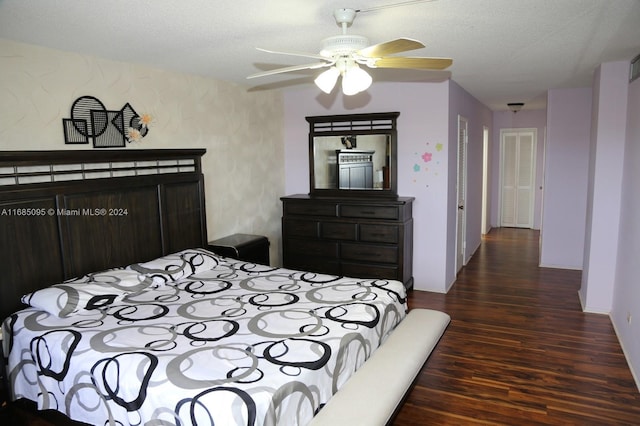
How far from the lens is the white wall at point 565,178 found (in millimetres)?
5645

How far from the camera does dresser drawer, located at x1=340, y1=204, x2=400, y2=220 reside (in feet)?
15.4

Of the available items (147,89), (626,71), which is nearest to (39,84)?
(147,89)

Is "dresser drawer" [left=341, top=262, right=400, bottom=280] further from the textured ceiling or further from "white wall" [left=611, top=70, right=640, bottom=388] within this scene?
the textured ceiling

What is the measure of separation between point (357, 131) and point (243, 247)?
1.92 meters

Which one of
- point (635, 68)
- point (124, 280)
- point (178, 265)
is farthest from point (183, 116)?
point (635, 68)

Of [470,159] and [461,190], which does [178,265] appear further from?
[470,159]

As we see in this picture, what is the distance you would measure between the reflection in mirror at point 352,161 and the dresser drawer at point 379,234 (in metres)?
0.55

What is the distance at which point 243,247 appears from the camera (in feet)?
14.1

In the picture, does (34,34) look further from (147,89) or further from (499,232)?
(499,232)

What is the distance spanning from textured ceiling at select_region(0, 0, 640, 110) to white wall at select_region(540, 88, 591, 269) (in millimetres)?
1957

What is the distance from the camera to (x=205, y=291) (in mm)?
3164

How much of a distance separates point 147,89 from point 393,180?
2.70m

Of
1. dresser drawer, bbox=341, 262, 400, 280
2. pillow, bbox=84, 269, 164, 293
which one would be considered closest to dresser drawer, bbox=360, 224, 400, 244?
dresser drawer, bbox=341, 262, 400, 280

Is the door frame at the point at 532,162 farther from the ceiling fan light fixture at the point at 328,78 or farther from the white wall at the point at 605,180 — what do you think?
the ceiling fan light fixture at the point at 328,78
